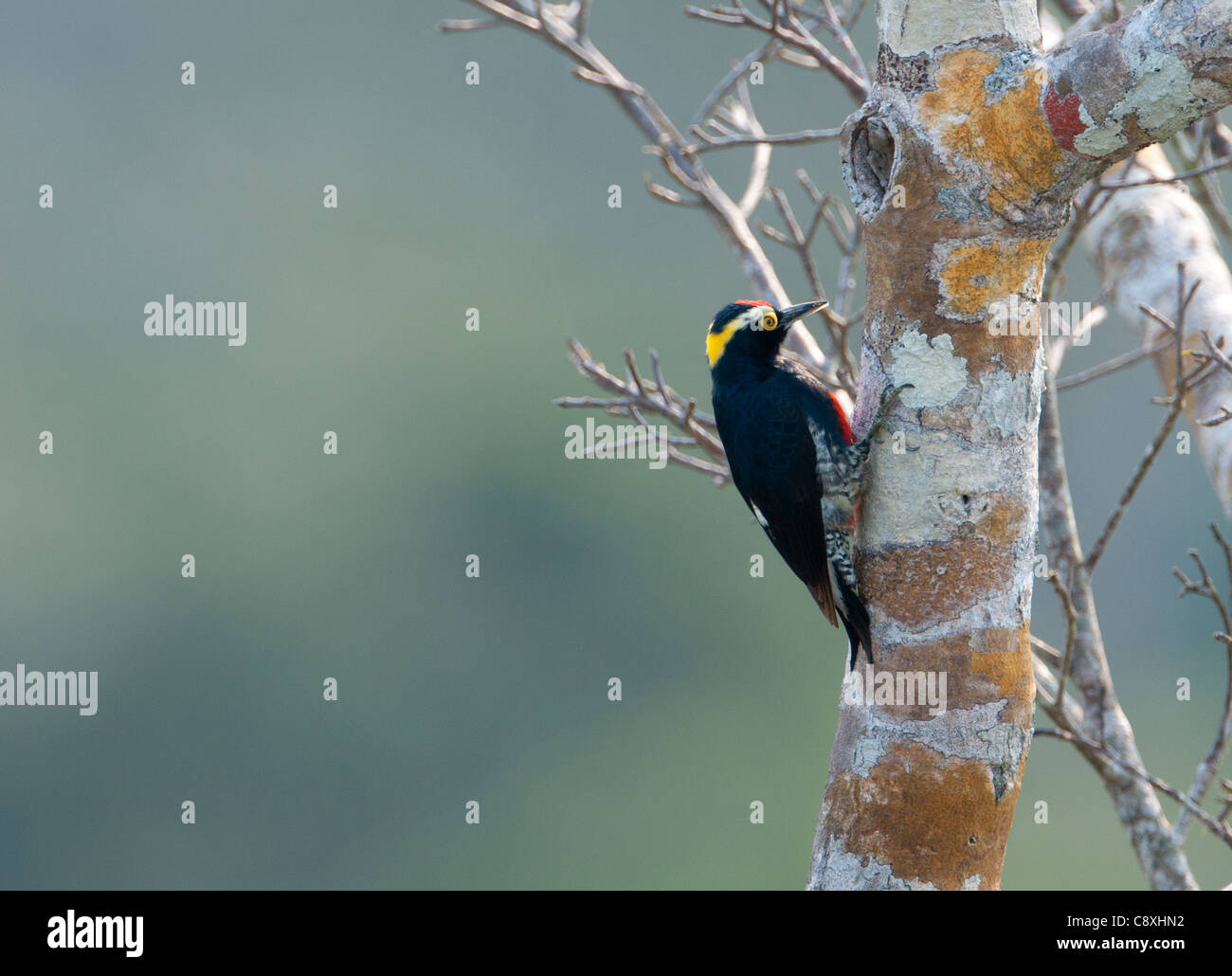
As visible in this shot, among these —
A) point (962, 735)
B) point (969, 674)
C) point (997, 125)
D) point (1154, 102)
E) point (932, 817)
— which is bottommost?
point (932, 817)

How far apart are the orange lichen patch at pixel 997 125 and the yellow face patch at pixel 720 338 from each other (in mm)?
1172

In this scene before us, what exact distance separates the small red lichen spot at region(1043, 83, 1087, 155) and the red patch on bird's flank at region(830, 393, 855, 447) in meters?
0.77

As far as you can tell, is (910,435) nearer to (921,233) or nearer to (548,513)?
(921,233)

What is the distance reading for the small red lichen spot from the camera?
100 inches

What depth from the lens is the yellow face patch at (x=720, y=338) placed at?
3.87m

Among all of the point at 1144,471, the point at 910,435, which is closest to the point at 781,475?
the point at 910,435

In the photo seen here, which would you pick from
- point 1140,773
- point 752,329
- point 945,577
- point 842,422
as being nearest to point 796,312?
point 752,329

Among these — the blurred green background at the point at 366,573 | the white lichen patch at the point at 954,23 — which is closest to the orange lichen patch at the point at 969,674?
the white lichen patch at the point at 954,23

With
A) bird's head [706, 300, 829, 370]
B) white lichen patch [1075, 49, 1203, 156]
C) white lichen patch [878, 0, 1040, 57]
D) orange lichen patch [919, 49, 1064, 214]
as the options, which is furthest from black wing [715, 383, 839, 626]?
white lichen patch [1075, 49, 1203, 156]

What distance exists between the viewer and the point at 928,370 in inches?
112

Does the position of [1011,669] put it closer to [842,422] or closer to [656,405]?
Result: [842,422]

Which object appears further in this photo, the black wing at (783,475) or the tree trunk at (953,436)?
the black wing at (783,475)

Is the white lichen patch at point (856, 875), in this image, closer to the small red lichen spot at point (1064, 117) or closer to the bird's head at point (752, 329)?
the small red lichen spot at point (1064, 117)

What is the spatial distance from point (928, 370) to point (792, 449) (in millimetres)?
744
